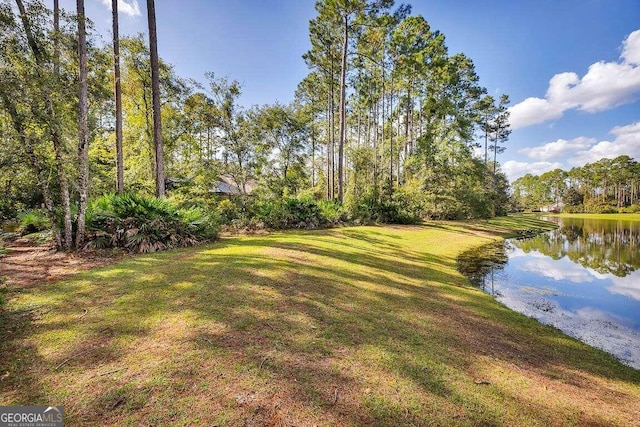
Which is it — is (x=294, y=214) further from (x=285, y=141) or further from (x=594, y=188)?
(x=594, y=188)

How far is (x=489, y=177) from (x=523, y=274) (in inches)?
1046

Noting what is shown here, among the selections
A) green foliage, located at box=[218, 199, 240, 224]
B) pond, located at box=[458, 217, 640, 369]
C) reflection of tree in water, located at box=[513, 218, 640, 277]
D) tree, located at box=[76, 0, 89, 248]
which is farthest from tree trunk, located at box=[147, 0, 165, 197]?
reflection of tree in water, located at box=[513, 218, 640, 277]

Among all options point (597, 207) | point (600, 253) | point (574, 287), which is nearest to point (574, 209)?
point (597, 207)

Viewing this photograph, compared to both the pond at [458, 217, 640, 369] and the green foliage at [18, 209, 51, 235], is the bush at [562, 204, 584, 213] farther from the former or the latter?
the green foliage at [18, 209, 51, 235]

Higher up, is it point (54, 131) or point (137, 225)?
point (54, 131)

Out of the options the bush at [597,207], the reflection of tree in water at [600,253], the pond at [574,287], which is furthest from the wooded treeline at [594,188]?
the pond at [574,287]

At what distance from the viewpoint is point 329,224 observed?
14.9 m

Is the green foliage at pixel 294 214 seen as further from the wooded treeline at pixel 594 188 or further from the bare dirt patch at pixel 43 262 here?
the wooded treeline at pixel 594 188

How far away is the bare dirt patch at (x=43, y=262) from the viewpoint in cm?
531

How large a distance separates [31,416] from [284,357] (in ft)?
6.69

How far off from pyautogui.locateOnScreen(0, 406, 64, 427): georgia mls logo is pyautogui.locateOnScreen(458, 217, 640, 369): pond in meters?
6.86

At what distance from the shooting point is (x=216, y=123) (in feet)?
43.9

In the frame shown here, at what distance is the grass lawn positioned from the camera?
240cm

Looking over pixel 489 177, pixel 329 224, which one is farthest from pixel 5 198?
pixel 489 177
